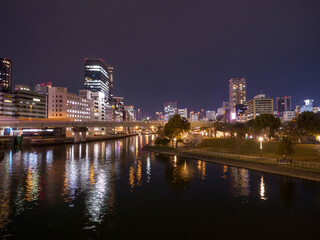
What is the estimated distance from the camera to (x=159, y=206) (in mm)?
23203

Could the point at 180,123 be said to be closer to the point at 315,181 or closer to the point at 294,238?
the point at 315,181

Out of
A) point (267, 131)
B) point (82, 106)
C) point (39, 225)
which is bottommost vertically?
point (39, 225)

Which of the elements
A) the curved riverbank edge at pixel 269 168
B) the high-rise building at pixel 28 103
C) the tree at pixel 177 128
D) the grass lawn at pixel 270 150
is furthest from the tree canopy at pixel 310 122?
the high-rise building at pixel 28 103

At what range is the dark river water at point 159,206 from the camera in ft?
57.3

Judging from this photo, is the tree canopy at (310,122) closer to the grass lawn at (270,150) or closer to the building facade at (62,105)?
the grass lawn at (270,150)

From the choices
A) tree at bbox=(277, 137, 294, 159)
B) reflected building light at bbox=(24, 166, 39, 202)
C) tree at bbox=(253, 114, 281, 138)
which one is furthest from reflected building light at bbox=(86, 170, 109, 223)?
tree at bbox=(253, 114, 281, 138)

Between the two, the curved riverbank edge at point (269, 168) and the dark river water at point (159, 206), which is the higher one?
the curved riverbank edge at point (269, 168)

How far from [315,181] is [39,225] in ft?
116

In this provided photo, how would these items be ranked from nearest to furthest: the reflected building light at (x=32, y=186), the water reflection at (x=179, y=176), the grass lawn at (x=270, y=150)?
the reflected building light at (x=32, y=186)
the water reflection at (x=179, y=176)
the grass lawn at (x=270, y=150)

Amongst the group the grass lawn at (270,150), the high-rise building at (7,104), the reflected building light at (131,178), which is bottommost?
the reflected building light at (131,178)

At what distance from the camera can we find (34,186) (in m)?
30.7

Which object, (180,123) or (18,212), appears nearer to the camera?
(18,212)

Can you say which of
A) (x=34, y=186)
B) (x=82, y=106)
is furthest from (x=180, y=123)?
(x=82, y=106)

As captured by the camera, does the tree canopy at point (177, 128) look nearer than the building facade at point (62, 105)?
Yes
